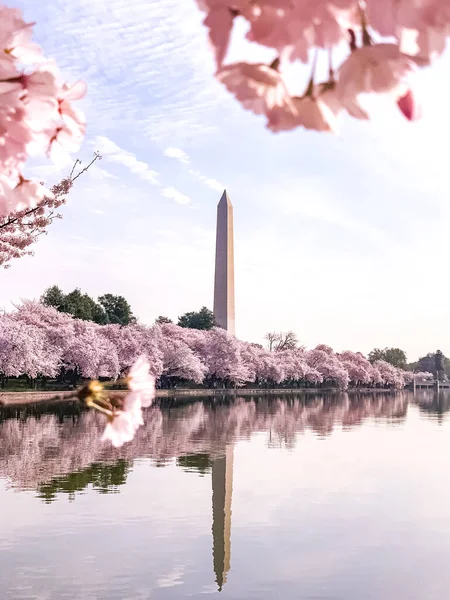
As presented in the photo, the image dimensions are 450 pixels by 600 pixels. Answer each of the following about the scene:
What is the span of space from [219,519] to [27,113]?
9160 millimetres

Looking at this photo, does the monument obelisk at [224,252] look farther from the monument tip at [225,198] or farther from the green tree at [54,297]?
the green tree at [54,297]

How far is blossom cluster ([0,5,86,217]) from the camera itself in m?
1.04

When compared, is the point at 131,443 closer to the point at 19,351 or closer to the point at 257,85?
the point at 19,351

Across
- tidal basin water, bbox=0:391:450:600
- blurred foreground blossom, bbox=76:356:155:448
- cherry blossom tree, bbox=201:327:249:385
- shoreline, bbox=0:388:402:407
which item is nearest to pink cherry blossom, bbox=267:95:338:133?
blurred foreground blossom, bbox=76:356:155:448

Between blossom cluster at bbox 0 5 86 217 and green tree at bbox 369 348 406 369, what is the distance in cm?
10141

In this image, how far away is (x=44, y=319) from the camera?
37031 mm

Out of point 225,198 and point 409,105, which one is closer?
point 409,105

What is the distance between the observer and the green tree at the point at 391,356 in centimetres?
10131

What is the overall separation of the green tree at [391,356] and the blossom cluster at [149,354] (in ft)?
123

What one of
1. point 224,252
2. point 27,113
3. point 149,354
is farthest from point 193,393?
point 27,113

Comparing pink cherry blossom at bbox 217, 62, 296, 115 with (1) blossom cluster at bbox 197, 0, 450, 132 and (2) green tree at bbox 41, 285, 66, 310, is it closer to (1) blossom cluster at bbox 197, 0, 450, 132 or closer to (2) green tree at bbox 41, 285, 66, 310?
(1) blossom cluster at bbox 197, 0, 450, 132

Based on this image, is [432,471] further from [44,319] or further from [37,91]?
[44,319]

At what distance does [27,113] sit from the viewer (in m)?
1.15

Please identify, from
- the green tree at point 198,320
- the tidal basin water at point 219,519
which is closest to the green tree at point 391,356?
the green tree at point 198,320
